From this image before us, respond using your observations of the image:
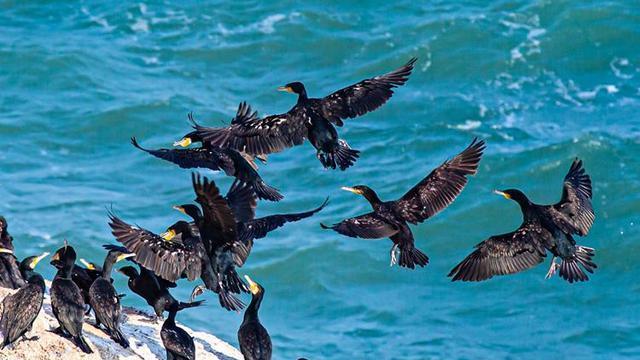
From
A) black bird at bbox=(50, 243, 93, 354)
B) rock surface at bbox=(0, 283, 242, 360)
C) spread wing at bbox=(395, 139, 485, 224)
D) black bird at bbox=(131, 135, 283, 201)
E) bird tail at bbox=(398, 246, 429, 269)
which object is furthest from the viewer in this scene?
black bird at bbox=(131, 135, 283, 201)

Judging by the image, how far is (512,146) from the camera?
2592 centimetres

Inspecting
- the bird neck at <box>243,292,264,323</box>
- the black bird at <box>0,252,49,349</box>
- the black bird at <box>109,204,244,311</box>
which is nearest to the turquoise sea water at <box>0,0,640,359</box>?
the black bird at <box>109,204,244,311</box>

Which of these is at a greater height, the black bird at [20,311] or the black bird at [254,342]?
the black bird at [254,342]

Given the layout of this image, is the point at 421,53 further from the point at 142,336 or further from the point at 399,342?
the point at 142,336

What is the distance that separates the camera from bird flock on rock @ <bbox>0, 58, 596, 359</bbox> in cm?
1230

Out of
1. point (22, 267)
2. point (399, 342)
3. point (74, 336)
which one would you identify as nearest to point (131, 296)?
point (399, 342)

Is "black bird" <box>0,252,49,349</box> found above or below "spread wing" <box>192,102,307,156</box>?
below

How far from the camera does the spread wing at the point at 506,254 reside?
14.2 meters

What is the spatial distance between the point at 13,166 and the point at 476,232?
8136 mm

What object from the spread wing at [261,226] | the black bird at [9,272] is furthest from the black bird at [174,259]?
the black bird at [9,272]

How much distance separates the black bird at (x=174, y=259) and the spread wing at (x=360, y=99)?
2995mm

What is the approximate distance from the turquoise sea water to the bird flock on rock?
5.05 metres

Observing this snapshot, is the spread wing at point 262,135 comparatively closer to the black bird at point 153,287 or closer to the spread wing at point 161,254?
the black bird at point 153,287

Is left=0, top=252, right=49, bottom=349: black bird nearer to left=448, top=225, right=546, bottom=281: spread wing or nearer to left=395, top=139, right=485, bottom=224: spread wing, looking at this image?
left=395, top=139, right=485, bottom=224: spread wing
